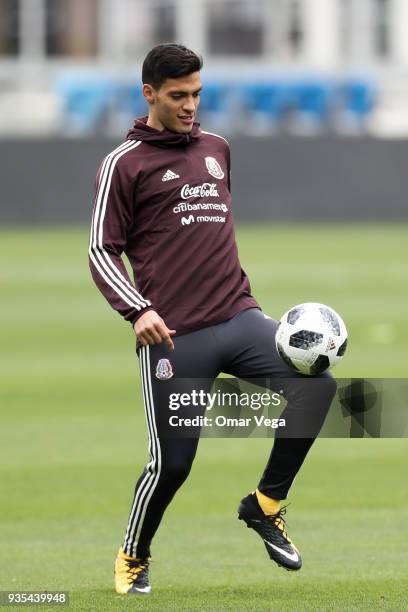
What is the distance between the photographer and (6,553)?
7.57 meters

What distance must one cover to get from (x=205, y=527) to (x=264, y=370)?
2065 millimetres

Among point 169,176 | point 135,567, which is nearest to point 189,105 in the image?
point 169,176

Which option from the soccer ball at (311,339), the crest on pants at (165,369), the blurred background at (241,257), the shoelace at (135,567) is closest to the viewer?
the soccer ball at (311,339)

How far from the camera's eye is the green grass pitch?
672 centimetres

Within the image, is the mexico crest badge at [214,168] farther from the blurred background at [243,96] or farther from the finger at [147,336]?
the blurred background at [243,96]

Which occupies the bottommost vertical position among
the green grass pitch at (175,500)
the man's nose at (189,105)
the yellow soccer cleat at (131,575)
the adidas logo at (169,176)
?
the green grass pitch at (175,500)

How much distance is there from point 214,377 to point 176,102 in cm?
115

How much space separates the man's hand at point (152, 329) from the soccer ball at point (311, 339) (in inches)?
19.4

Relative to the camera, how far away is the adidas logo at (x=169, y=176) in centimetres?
634

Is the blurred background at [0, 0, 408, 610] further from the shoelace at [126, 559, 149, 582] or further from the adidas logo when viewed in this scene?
the adidas logo

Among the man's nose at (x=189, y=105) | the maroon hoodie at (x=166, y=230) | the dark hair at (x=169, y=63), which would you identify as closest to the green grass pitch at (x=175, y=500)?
the maroon hoodie at (x=166, y=230)

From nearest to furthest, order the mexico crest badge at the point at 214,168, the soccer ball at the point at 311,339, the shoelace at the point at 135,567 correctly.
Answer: the soccer ball at the point at 311,339 < the mexico crest badge at the point at 214,168 < the shoelace at the point at 135,567

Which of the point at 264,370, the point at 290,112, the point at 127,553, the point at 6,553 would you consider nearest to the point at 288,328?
the point at 264,370

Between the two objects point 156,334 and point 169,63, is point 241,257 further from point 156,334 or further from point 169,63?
point 156,334
